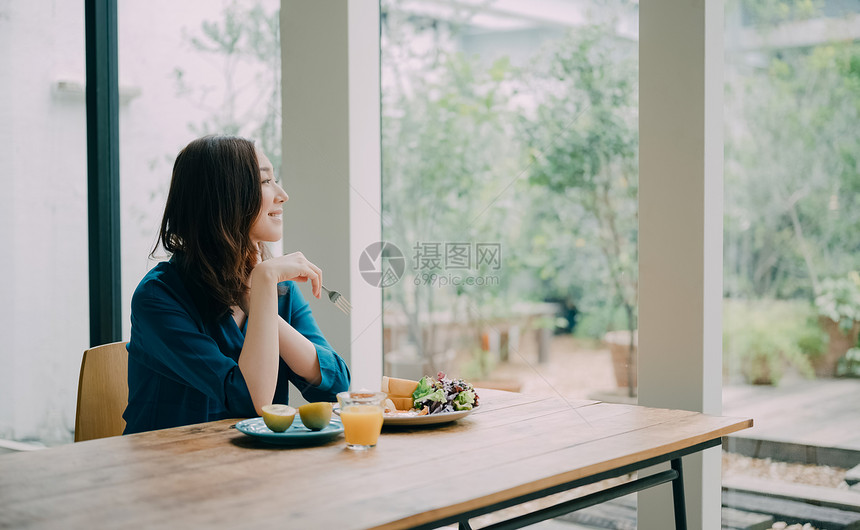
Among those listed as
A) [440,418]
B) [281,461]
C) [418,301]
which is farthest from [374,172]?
[281,461]

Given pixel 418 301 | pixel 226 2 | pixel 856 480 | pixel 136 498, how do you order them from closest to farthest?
pixel 136 498 < pixel 856 480 < pixel 418 301 < pixel 226 2

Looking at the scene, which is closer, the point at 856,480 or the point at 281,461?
the point at 281,461

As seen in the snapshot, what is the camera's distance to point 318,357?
177 cm

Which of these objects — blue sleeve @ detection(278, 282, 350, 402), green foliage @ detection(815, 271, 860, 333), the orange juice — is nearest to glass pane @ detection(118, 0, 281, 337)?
blue sleeve @ detection(278, 282, 350, 402)

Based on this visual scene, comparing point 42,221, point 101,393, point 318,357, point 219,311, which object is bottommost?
point 101,393

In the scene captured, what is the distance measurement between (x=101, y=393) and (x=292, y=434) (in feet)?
2.88

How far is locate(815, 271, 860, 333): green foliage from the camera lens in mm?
1776

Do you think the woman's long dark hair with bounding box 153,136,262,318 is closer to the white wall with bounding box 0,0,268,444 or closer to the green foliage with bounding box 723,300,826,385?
the green foliage with bounding box 723,300,826,385

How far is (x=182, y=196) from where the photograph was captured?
1.78 meters

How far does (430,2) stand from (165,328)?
162 cm

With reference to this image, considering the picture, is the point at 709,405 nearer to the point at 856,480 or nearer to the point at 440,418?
the point at 856,480

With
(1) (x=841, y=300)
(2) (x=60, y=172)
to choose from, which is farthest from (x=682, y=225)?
(2) (x=60, y=172)

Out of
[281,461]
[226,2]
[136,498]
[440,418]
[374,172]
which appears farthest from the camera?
[226,2]

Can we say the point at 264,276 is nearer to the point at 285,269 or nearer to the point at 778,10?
the point at 285,269
